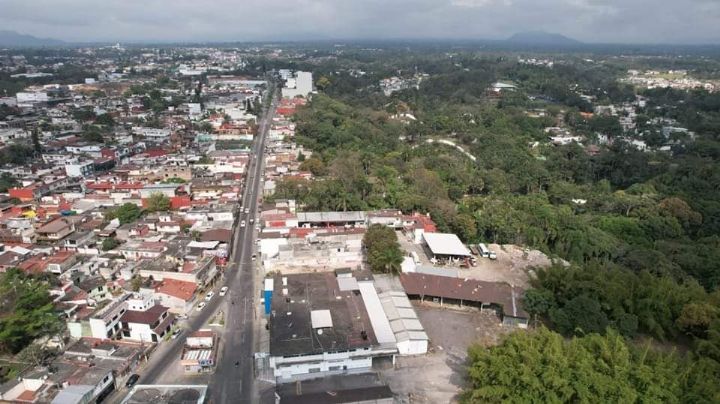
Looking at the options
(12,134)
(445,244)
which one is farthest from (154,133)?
Answer: (445,244)

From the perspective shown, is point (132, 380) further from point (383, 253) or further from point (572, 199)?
point (572, 199)

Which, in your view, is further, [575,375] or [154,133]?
[154,133]

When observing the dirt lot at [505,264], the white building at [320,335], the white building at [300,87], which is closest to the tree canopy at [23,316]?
the white building at [320,335]

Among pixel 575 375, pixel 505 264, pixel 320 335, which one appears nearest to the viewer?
pixel 575 375

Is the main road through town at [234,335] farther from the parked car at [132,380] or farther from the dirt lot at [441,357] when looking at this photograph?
the dirt lot at [441,357]

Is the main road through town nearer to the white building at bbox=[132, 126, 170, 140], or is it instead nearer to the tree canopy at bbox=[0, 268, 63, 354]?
the tree canopy at bbox=[0, 268, 63, 354]

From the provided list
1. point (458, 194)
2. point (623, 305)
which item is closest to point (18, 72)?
point (458, 194)
